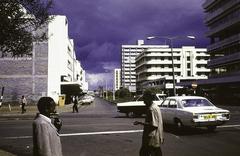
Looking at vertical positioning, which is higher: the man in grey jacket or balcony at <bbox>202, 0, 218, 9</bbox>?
balcony at <bbox>202, 0, 218, 9</bbox>

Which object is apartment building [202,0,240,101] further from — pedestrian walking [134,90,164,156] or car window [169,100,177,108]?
pedestrian walking [134,90,164,156]

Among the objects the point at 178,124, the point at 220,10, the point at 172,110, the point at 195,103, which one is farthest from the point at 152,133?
the point at 220,10

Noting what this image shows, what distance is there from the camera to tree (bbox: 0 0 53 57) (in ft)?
32.3

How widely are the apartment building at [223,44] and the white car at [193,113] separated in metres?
38.0

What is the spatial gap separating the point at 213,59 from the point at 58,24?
31719mm

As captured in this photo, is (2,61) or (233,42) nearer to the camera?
(2,61)

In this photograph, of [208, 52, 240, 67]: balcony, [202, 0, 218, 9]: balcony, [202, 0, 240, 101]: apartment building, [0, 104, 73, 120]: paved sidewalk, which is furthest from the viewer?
[202, 0, 218, 9]: balcony

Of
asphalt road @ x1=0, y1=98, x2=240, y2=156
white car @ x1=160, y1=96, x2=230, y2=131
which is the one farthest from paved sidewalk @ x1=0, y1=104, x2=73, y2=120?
white car @ x1=160, y1=96, x2=230, y2=131

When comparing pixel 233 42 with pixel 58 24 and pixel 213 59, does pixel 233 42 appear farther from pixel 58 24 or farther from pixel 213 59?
pixel 58 24

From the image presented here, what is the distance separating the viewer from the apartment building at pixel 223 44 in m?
60.6

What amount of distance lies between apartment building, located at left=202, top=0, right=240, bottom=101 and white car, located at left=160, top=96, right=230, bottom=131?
3803 cm

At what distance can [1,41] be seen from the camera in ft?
32.8

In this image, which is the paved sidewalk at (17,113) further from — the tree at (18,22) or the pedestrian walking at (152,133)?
the pedestrian walking at (152,133)

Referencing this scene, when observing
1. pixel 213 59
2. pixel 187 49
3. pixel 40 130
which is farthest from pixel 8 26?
pixel 187 49
